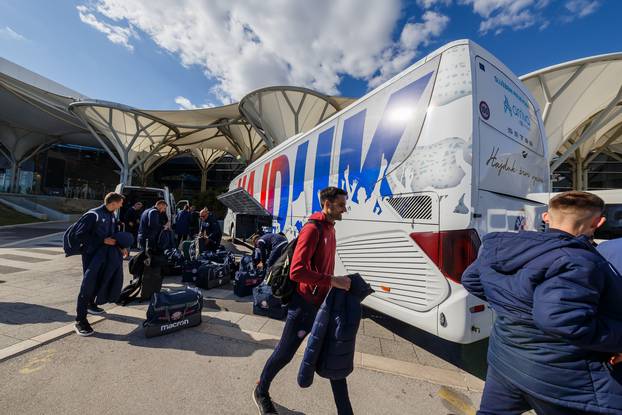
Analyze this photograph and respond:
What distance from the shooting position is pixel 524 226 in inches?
119

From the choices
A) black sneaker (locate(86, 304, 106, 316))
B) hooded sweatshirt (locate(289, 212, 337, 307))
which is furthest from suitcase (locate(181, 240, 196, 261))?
hooded sweatshirt (locate(289, 212, 337, 307))

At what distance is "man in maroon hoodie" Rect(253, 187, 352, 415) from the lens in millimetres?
1971

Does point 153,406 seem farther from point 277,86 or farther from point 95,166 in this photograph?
point 95,166

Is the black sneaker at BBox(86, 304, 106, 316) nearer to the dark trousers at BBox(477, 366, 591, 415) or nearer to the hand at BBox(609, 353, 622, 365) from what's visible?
the dark trousers at BBox(477, 366, 591, 415)

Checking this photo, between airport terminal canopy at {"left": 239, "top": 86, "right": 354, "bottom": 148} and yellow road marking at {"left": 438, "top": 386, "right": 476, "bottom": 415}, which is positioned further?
airport terminal canopy at {"left": 239, "top": 86, "right": 354, "bottom": 148}

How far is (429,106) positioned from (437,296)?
6.85 ft

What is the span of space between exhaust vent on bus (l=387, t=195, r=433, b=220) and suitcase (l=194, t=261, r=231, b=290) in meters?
4.09

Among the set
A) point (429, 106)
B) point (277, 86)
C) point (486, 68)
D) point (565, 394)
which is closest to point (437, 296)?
point (565, 394)

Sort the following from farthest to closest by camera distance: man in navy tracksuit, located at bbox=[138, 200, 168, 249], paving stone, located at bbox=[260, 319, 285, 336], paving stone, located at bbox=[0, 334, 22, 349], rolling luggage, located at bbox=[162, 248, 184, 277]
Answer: rolling luggage, located at bbox=[162, 248, 184, 277] → man in navy tracksuit, located at bbox=[138, 200, 168, 249] → paving stone, located at bbox=[260, 319, 285, 336] → paving stone, located at bbox=[0, 334, 22, 349]

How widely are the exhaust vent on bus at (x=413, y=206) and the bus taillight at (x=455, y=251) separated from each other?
10.3 inches

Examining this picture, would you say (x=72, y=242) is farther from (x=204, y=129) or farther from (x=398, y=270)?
(x=204, y=129)

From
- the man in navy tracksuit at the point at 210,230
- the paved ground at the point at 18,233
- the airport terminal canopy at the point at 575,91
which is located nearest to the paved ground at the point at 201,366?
the man in navy tracksuit at the point at 210,230

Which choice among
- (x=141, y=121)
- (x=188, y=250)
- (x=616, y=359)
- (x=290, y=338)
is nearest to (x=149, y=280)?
(x=188, y=250)

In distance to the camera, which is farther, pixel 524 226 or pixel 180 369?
pixel 524 226
